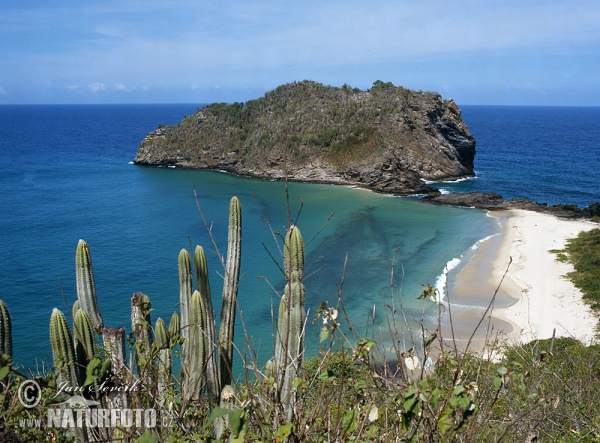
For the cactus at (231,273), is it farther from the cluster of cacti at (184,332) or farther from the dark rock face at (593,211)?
the dark rock face at (593,211)

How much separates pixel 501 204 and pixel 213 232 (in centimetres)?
2853

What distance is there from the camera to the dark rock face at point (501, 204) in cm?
4514

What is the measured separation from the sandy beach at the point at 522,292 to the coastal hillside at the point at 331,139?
Result: 54.8ft

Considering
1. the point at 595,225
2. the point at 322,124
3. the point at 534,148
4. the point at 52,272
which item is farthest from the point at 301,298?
the point at 534,148

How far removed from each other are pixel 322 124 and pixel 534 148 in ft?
177

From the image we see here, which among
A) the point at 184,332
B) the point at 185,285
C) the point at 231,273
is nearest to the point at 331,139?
the point at 231,273

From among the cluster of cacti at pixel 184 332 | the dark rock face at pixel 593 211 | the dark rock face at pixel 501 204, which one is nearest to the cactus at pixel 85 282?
the cluster of cacti at pixel 184 332

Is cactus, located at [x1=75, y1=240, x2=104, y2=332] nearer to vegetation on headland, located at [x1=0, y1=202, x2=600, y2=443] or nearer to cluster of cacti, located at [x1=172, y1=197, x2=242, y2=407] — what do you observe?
vegetation on headland, located at [x1=0, y1=202, x2=600, y2=443]

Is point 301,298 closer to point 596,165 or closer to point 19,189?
point 19,189

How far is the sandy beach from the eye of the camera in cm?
2303

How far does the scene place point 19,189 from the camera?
2076 inches

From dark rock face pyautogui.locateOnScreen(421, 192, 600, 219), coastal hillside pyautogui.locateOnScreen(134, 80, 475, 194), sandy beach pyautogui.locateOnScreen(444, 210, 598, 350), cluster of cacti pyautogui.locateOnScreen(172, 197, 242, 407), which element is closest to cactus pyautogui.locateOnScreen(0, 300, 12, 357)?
cluster of cacti pyautogui.locateOnScreen(172, 197, 242, 407)

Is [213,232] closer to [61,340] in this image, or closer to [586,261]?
[586,261]

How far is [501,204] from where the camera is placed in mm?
49250
